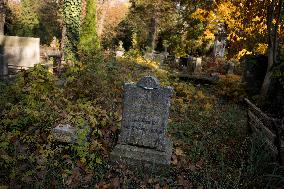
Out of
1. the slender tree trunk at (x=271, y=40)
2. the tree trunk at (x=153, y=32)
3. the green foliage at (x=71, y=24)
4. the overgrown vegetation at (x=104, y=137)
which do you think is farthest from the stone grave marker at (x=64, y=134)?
the tree trunk at (x=153, y=32)

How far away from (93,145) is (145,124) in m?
1.08

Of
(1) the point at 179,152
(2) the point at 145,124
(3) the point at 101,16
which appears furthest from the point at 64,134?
(3) the point at 101,16

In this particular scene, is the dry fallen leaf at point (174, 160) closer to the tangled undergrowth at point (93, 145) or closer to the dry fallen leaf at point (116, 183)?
the tangled undergrowth at point (93, 145)

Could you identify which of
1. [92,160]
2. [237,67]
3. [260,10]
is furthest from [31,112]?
[237,67]

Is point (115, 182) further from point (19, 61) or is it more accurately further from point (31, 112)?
point (19, 61)

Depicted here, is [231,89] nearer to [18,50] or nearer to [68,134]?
[68,134]

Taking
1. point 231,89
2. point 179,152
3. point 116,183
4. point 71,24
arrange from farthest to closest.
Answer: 1. point 71,24
2. point 231,89
3. point 179,152
4. point 116,183

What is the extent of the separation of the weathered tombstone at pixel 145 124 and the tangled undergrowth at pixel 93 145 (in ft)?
0.95

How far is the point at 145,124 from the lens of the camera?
578 cm

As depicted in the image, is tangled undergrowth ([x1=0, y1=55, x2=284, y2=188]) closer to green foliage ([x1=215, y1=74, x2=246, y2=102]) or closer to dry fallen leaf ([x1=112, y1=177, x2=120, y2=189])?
dry fallen leaf ([x1=112, y1=177, x2=120, y2=189])

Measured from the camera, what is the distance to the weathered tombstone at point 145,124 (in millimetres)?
5621

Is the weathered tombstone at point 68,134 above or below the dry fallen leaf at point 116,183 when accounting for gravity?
above

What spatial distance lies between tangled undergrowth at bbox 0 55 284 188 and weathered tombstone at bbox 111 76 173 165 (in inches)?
11.4

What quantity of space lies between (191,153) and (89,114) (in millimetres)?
2311
